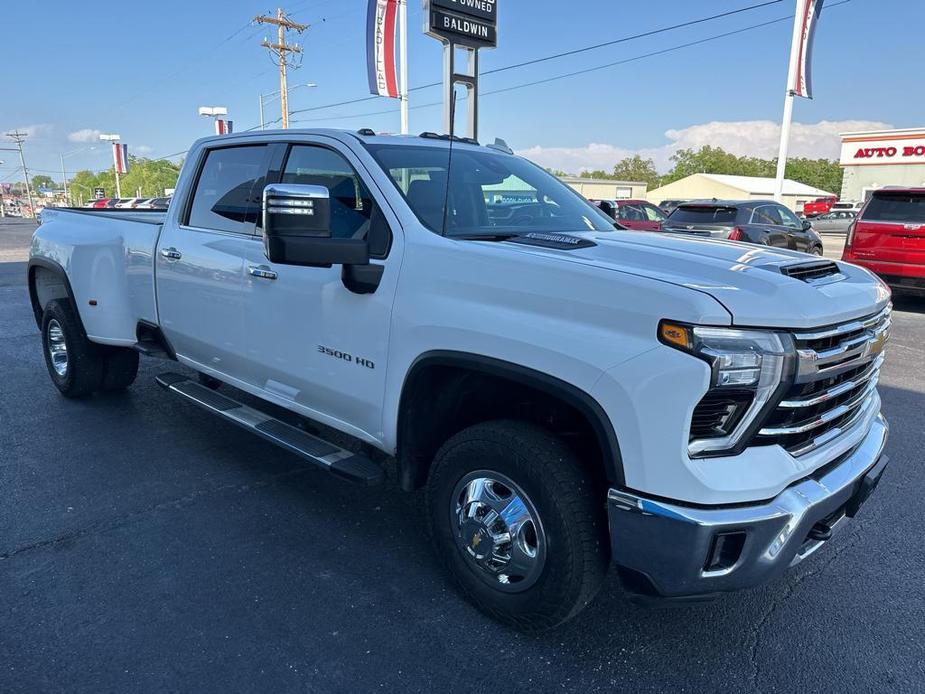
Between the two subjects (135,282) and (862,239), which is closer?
(135,282)

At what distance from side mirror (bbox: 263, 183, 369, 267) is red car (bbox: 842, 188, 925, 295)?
31.8 feet

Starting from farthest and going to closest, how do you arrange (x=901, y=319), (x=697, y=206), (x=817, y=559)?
(x=697, y=206) < (x=901, y=319) < (x=817, y=559)

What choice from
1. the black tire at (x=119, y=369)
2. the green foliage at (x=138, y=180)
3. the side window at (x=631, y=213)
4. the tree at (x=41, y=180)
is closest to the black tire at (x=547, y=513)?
the black tire at (x=119, y=369)

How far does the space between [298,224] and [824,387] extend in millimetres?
1948

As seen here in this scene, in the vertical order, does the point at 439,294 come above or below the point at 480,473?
above

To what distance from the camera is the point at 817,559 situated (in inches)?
129

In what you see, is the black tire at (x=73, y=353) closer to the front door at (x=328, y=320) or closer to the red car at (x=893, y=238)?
the front door at (x=328, y=320)

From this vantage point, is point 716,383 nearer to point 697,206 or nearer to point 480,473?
point 480,473

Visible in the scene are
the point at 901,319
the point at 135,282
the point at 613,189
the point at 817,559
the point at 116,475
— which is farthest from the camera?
the point at 613,189

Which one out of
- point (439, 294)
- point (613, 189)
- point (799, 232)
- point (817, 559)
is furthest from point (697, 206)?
point (613, 189)

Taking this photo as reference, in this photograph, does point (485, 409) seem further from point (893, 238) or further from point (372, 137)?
point (893, 238)

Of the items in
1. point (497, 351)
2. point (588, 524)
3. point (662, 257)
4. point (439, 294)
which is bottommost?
point (588, 524)

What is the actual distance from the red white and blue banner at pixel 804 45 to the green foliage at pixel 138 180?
7261 cm

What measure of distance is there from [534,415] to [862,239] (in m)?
9.51
